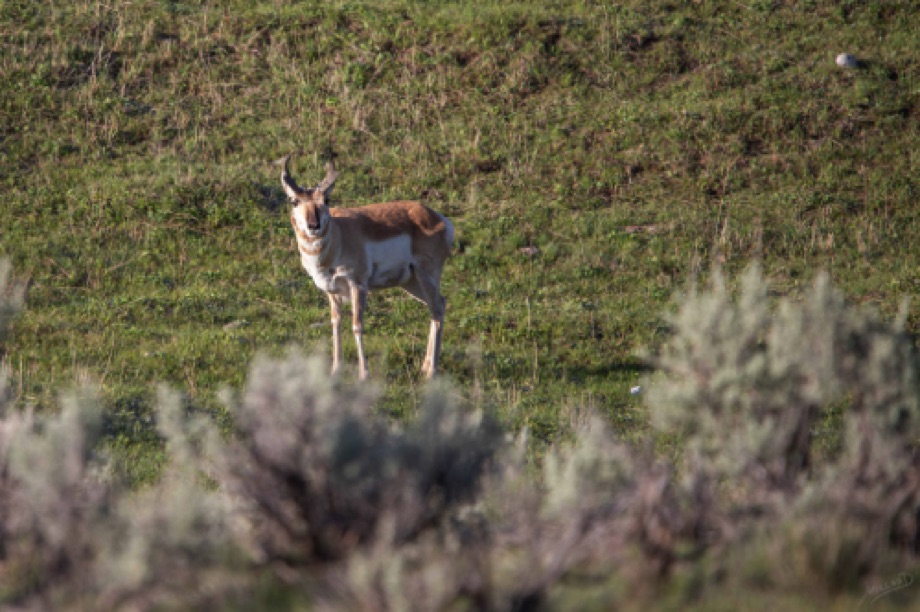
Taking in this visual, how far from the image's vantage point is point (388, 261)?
11.9 meters

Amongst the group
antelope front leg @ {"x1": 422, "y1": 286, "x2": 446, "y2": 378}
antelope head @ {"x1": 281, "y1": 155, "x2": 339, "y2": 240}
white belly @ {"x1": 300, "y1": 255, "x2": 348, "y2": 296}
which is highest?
antelope head @ {"x1": 281, "y1": 155, "x2": 339, "y2": 240}

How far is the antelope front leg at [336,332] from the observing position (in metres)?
11.4

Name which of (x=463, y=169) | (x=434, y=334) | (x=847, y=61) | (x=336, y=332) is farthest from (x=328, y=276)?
(x=847, y=61)

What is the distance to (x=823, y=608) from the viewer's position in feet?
16.5

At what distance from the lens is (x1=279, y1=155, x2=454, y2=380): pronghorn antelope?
11.2 meters

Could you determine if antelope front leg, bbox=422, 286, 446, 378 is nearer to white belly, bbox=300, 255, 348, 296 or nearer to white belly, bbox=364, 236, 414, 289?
white belly, bbox=364, 236, 414, 289

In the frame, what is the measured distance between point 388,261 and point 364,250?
0.29 m

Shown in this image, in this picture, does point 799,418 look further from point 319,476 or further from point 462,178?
point 462,178

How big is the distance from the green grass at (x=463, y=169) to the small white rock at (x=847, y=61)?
0.79 ft

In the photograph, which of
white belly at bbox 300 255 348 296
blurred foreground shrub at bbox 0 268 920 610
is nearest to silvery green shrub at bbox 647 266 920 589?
blurred foreground shrub at bbox 0 268 920 610

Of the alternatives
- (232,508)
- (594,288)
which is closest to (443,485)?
(232,508)

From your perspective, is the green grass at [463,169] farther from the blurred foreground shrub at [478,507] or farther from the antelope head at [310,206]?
the blurred foreground shrub at [478,507]

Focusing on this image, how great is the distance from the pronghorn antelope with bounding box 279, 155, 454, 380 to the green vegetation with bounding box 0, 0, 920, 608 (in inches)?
17.5

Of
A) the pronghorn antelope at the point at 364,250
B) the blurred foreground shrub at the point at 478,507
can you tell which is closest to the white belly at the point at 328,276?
the pronghorn antelope at the point at 364,250
